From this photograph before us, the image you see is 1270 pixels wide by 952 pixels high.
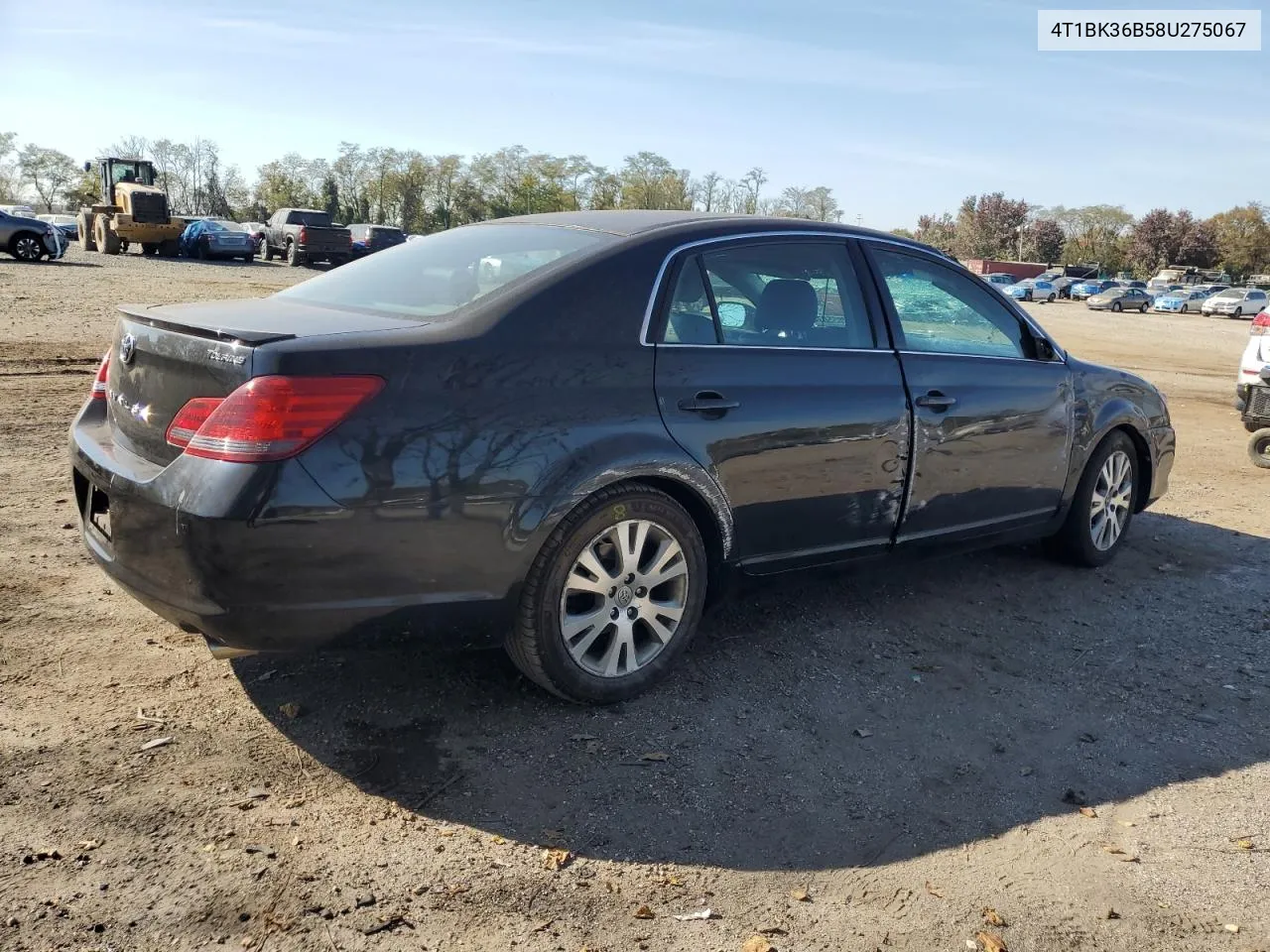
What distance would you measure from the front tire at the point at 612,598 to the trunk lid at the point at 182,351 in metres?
0.89

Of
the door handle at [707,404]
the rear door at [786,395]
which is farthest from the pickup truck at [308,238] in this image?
the door handle at [707,404]

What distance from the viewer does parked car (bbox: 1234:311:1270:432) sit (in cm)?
925

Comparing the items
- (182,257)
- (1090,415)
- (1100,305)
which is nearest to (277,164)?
(182,257)

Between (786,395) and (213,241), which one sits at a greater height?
(213,241)

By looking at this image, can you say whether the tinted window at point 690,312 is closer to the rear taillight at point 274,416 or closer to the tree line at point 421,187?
the rear taillight at point 274,416

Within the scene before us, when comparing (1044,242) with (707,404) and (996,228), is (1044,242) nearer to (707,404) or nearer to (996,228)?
(996,228)

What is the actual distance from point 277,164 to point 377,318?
10016 cm

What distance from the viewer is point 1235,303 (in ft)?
163

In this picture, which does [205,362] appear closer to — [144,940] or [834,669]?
[144,940]

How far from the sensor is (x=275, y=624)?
2.99 meters

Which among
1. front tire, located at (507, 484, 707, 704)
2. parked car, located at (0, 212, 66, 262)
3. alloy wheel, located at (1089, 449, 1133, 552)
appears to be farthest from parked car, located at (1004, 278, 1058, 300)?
front tire, located at (507, 484, 707, 704)

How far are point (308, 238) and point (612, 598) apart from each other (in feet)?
113

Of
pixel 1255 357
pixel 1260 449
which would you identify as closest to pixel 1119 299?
pixel 1255 357

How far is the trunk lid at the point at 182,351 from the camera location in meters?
3.04
